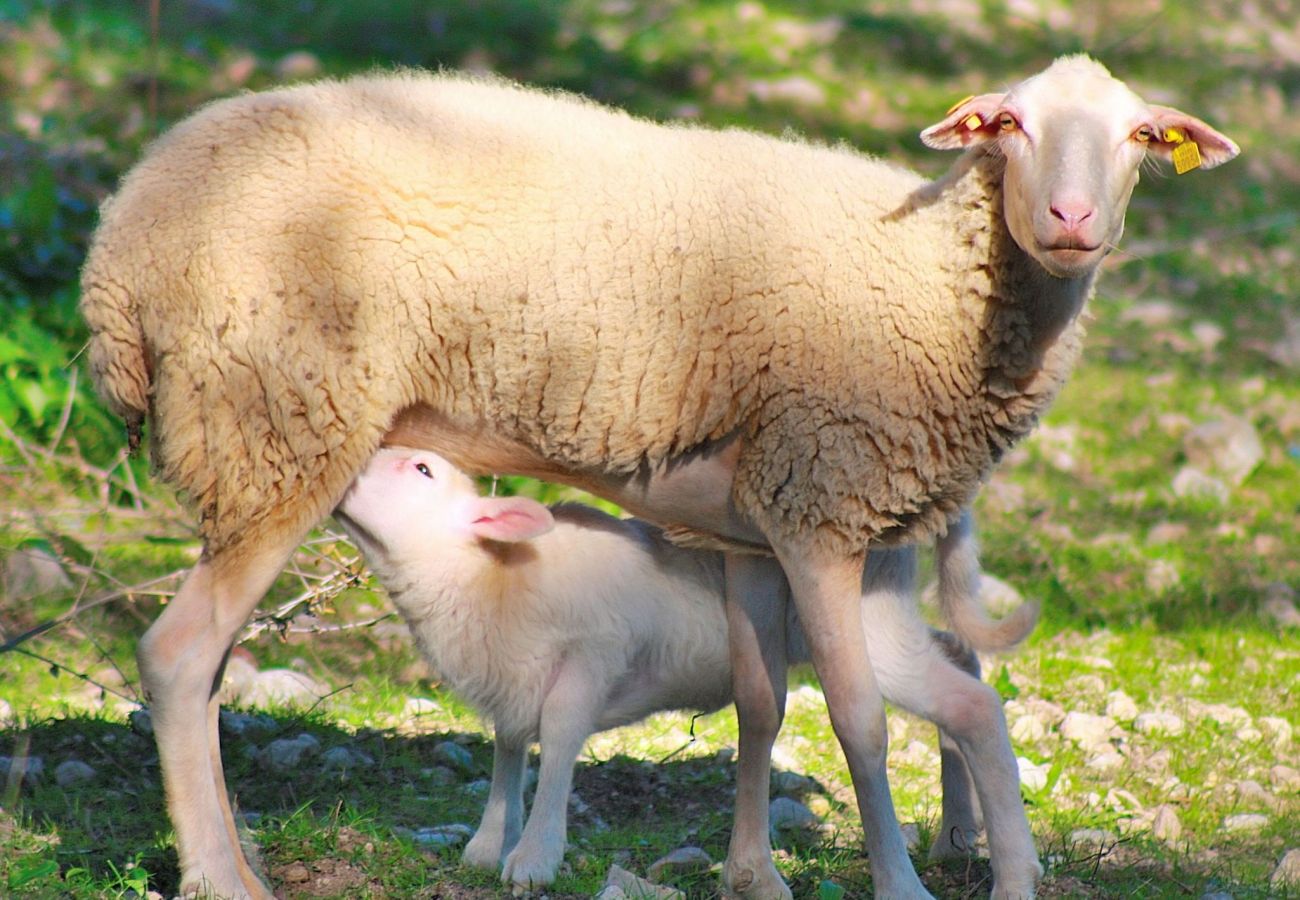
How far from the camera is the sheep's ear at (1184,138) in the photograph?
3.69 m

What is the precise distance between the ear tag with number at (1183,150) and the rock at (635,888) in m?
2.05

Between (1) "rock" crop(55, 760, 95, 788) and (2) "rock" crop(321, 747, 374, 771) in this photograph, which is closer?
(1) "rock" crop(55, 760, 95, 788)

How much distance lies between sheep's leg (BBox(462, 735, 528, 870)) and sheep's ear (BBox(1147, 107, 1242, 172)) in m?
2.15

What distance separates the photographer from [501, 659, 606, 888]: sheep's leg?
370cm

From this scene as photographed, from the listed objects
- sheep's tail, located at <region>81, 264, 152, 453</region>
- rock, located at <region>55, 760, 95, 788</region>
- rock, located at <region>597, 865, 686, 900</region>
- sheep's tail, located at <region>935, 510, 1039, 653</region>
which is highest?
sheep's tail, located at <region>935, 510, 1039, 653</region>

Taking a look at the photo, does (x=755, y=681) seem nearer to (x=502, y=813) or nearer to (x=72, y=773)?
(x=502, y=813)

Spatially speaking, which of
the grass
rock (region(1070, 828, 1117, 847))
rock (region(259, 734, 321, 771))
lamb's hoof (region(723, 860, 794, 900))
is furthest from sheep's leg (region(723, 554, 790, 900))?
rock (region(259, 734, 321, 771))

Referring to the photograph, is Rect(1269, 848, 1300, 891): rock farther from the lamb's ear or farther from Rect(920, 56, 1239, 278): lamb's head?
the lamb's ear

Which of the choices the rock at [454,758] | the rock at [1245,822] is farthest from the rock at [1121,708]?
the rock at [454,758]

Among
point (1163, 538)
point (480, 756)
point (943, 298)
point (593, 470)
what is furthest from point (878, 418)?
point (1163, 538)

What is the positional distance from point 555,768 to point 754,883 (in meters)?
0.56

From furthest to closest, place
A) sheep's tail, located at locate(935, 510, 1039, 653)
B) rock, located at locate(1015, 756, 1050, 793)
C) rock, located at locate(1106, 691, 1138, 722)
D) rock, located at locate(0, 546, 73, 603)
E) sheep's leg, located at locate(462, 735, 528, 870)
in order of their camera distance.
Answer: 1. rock, located at locate(0, 546, 73, 603)
2. rock, located at locate(1106, 691, 1138, 722)
3. rock, located at locate(1015, 756, 1050, 793)
4. sheep's tail, located at locate(935, 510, 1039, 653)
5. sheep's leg, located at locate(462, 735, 528, 870)

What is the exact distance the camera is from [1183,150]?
12.2ft

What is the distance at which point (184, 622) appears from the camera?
3.61m
